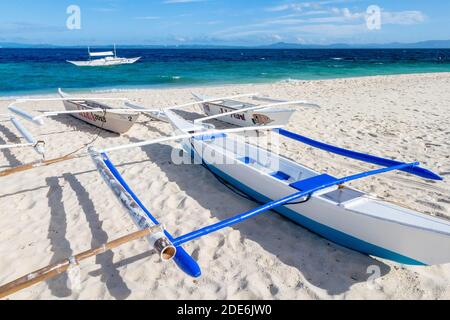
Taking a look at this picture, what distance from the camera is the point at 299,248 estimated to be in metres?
3.01

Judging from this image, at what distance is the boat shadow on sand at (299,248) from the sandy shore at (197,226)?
0.01 meters

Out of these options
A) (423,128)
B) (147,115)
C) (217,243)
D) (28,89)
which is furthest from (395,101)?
(28,89)

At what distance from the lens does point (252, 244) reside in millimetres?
3096

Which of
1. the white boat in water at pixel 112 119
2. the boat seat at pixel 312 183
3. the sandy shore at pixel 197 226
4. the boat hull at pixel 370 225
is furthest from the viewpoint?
the white boat in water at pixel 112 119

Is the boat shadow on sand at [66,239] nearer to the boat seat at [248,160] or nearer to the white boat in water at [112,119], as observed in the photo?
the white boat in water at [112,119]

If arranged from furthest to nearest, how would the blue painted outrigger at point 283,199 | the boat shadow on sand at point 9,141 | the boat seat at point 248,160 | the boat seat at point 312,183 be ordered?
the boat shadow on sand at point 9,141, the boat seat at point 248,160, the boat seat at point 312,183, the blue painted outrigger at point 283,199

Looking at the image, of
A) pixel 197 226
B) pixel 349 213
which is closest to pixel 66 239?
pixel 197 226

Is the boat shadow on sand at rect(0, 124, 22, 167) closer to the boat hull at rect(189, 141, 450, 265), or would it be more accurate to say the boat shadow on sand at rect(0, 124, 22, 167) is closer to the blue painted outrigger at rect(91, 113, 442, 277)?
the blue painted outrigger at rect(91, 113, 442, 277)

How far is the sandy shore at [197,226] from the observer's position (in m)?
2.55

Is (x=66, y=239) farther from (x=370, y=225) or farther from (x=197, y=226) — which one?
(x=370, y=225)

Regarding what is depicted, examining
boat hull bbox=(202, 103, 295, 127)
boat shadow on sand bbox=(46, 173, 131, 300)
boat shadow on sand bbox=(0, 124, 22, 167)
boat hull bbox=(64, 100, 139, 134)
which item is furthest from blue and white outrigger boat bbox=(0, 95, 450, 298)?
boat hull bbox=(64, 100, 139, 134)

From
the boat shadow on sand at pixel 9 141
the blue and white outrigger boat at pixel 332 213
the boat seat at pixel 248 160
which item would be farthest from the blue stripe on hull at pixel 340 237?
the boat shadow on sand at pixel 9 141
